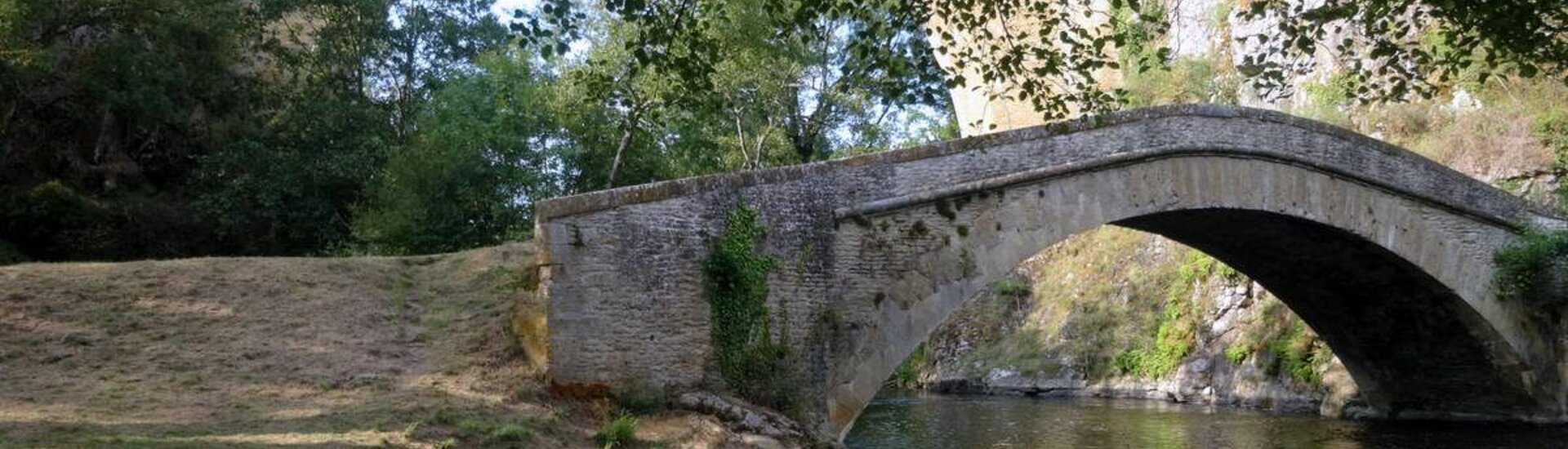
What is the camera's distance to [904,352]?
11.8 m

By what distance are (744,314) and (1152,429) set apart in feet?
25.1

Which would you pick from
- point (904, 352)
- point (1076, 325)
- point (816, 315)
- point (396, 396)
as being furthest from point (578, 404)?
point (1076, 325)

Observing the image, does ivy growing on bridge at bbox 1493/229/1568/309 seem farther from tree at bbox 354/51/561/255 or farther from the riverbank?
tree at bbox 354/51/561/255

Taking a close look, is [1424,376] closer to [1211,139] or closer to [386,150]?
[1211,139]

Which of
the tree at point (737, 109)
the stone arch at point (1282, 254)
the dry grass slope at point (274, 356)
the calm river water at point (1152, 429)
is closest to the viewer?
the dry grass slope at point (274, 356)

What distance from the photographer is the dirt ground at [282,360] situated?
8.40 metres

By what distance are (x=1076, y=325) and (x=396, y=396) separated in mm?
17958

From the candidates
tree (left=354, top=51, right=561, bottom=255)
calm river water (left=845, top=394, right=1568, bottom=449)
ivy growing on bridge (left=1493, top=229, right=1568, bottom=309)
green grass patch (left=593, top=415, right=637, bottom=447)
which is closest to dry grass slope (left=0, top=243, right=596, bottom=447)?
green grass patch (left=593, top=415, right=637, bottom=447)

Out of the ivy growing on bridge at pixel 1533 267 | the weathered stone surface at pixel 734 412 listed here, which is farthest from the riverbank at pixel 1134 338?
the weathered stone surface at pixel 734 412

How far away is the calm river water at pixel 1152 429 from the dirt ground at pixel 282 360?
5.46 meters

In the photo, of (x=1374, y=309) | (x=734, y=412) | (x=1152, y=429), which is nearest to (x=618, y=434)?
(x=734, y=412)

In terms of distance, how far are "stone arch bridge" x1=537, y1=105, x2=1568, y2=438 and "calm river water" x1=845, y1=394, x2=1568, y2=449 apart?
1216mm

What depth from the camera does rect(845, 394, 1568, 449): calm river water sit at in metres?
14.9

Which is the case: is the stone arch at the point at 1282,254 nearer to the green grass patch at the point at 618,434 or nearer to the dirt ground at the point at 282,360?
the green grass patch at the point at 618,434
